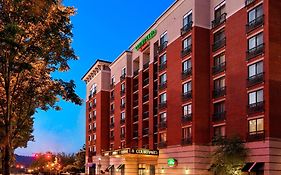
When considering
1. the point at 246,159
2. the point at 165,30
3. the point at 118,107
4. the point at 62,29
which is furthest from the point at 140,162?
the point at 62,29

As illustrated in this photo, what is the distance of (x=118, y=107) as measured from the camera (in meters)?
86.7

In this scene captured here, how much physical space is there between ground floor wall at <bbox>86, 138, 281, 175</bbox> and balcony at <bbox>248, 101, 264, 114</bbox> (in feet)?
10.2

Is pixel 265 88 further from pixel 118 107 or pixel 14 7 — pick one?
pixel 118 107

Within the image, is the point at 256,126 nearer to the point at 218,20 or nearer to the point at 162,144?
the point at 218,20

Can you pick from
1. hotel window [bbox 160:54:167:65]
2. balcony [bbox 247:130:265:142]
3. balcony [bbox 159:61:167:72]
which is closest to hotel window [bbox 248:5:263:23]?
balcony [bbox 247:130:265:142]

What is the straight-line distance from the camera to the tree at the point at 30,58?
1608cm

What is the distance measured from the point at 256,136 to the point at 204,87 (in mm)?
11642

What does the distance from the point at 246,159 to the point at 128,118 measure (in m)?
39.1

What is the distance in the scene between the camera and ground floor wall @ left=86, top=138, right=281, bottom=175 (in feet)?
138

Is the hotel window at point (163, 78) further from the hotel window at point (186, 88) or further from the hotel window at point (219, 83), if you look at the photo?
the hotel window at point (219, 83)

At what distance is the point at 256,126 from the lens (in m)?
43.9

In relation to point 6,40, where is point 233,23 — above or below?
above

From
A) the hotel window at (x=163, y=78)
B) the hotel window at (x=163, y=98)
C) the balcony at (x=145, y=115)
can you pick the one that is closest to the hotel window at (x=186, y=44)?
the hotel window at (x=163, y=78)

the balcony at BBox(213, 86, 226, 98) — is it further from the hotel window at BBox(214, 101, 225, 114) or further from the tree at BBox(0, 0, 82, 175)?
the tree at BBox(0, 0, 82, 175)
